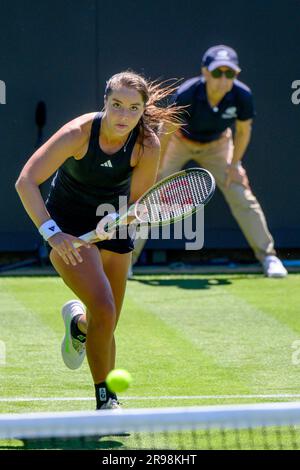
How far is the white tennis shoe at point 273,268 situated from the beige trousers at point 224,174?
0.21 ft

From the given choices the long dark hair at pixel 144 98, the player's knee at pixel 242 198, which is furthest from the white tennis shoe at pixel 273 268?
the long dark hair at pixel 144 98

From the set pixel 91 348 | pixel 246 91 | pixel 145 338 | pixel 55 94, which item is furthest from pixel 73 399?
pixel 55 94

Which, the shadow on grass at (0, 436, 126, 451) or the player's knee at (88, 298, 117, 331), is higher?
the player's knee at (88, 298, 117, 331)

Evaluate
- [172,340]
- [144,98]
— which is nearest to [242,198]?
[172,340]

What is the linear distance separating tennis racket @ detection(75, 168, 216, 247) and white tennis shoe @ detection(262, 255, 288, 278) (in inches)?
174

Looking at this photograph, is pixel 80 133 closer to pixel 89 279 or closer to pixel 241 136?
pixel 89 279

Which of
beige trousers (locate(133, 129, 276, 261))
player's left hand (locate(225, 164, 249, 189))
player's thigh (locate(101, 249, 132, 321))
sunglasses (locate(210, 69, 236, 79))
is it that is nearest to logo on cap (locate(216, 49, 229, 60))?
sunglasses (locate(210, 69, 236, 79))

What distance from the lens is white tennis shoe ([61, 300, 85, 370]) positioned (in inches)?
254

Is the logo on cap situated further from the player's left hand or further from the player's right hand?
the player's right hand

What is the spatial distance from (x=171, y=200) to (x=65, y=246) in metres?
0.74

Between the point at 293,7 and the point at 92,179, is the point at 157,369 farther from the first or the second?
the point at 293,7

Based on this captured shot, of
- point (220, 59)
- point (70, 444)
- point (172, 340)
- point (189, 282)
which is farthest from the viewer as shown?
point (189, 282)

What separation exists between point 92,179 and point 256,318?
3.14 meters

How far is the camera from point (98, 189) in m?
5.99
